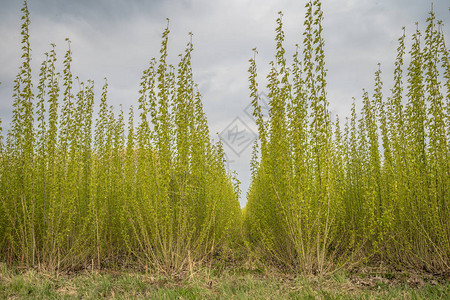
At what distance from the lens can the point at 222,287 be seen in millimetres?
4031

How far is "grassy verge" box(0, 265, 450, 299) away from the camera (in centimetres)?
373

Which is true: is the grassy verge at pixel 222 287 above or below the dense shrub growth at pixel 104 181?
below

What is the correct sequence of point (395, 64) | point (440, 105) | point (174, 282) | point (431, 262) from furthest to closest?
point (395, 64)
point (431, 262)
point (440, 105)
point (174, 282)

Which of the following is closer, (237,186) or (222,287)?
(222,287)

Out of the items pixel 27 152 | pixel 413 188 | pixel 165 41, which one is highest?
pixel 165 41

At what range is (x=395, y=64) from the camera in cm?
526

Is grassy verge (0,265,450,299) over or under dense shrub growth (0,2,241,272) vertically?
under

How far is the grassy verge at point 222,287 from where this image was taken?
3729 mm

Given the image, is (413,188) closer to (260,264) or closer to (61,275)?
(260,264)

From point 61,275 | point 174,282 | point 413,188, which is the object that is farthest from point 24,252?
point 413,188

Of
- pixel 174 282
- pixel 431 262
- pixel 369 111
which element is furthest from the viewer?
pixel 369 111

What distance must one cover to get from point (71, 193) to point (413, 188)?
565 centimetres

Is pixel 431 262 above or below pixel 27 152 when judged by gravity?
below

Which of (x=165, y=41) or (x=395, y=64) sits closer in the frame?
(x=165, y=41)
